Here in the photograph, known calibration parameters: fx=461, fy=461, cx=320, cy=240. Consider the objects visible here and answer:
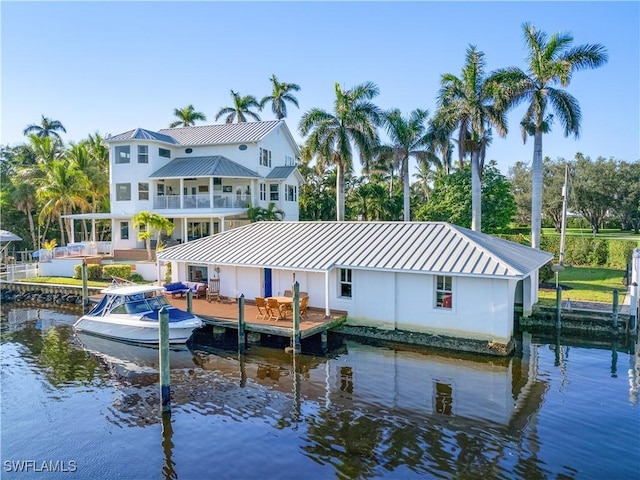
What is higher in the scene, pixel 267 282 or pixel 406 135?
pixel 406 135

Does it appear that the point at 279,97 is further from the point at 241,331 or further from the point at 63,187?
the point at 241,331

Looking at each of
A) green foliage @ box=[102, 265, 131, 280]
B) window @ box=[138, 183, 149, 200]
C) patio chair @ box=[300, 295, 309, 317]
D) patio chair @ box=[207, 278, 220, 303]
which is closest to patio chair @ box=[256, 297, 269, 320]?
patio chair @ box=[300, 295, 309, 317]

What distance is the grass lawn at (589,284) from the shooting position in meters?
24.5

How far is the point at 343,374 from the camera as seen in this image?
52.9 feet

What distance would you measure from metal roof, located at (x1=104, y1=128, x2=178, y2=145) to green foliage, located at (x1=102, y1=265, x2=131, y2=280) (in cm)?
1244

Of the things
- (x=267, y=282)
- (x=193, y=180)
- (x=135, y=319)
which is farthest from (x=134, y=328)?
(x=193, y=180)

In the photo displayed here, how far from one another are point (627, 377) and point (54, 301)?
3185cm

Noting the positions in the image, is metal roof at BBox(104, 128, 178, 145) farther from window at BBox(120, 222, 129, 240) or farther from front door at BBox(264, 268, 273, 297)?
front door at BBox(264, 268, 273, 297)

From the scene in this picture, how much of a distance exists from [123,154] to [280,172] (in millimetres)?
13490

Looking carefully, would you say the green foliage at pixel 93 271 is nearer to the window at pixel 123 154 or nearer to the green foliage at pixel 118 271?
the green foliage at pixel 118 271

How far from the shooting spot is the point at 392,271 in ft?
61.5

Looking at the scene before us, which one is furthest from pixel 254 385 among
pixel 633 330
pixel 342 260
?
pixel 633 330

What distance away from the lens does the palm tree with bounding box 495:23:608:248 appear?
27.5 m

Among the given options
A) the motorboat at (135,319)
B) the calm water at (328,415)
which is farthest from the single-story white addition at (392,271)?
the motorboat at (135,319)
